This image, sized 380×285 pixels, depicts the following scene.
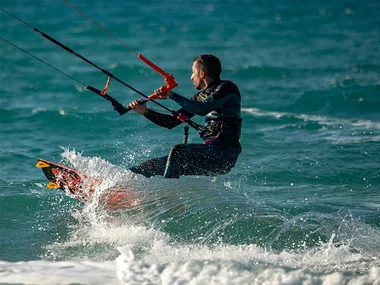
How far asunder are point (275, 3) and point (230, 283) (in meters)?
36.1

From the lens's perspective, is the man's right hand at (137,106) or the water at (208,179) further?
the man's right hand at (137,106)

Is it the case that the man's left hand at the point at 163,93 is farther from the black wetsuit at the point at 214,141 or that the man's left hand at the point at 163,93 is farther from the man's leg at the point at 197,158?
the man's leg at the point at 197,158

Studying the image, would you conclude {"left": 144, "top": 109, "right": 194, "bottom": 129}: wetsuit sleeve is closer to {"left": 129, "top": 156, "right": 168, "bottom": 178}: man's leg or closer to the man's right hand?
the man's right hand

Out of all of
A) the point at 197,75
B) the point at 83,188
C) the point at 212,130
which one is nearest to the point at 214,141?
the point at 212,130

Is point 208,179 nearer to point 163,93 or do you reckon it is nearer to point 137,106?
point 137,106

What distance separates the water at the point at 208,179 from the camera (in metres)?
6.71

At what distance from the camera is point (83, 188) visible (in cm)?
797

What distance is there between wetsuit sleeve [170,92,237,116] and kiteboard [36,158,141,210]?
116 cm

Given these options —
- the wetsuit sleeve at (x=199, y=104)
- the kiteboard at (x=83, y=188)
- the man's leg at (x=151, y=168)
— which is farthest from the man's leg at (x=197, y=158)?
the kiteboard at (x=83, y=188)

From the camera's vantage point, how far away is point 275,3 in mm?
40875

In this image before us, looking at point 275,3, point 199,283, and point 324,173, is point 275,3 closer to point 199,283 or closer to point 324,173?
point 324,173

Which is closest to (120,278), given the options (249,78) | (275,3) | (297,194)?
(297,194)

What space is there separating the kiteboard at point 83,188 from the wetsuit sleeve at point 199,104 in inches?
45.8

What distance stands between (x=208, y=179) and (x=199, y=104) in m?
2.04
